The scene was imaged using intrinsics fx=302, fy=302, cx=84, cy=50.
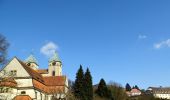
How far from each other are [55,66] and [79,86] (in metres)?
36.9

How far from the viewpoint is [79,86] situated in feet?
241

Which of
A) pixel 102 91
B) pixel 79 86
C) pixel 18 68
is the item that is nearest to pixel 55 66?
pixel 102 91

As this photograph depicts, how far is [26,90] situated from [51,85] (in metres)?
12.6

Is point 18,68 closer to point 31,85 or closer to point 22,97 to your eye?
point 31,85

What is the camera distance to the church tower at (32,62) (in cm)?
11245

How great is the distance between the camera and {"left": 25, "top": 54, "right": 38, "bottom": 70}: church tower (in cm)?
11245

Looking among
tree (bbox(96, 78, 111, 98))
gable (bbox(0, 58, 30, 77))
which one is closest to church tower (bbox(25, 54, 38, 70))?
tree (bbox(96, 78, 111, 98))

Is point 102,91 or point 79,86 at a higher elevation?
point 79,86

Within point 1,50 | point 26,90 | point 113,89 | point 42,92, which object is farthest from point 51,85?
point 1,50

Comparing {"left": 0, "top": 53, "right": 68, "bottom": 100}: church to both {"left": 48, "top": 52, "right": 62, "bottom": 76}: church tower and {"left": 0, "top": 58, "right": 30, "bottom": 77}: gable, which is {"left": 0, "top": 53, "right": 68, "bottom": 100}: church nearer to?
{"left": 0, "top": 58, "right": 30, "bottom": 77}: gable

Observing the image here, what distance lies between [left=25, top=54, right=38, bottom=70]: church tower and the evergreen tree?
39757mm

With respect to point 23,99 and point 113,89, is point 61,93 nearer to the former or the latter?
point 23,99

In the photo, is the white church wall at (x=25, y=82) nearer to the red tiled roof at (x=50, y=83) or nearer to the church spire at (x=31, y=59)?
the red tiled roof at (x=50, y=83)

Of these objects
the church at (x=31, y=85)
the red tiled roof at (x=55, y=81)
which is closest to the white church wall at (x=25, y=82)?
the church at (x=31, y=85)
